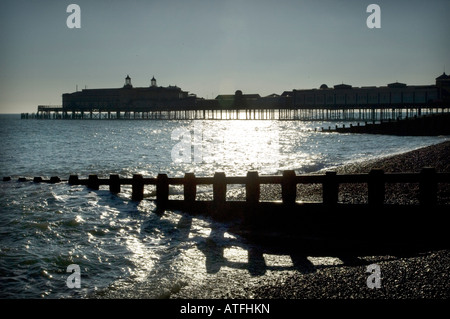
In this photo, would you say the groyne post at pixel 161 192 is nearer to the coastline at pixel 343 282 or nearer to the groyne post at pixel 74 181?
the groyne post at pixel 74 181

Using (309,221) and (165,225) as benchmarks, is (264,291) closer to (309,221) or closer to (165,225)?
(309,221)

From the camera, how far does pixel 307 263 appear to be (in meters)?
7.17

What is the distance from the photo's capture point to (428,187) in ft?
28.3

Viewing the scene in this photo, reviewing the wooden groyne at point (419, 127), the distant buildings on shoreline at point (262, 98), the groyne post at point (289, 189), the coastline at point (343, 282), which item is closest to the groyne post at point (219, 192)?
the groyne post at point (289, 189)

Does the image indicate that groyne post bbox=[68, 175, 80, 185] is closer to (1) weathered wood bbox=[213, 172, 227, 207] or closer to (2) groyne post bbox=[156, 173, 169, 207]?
(2) groyne post bbox=[156, 173, 169, 207]

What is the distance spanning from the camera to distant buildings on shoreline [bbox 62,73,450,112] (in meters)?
116

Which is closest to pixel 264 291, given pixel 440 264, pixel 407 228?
pixel 440 264

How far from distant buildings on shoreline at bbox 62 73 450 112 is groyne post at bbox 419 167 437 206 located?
99088mm

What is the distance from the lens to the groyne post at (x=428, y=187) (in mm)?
8586

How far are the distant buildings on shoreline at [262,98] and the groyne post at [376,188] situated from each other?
9933cm

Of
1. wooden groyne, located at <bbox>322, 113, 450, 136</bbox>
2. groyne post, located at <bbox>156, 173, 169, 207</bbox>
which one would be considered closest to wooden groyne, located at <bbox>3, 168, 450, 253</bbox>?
groyne post, located at <bbox>156, 173, 169, 207</bbox>

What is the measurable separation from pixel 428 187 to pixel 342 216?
178 centimetres

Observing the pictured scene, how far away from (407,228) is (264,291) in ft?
13.3
